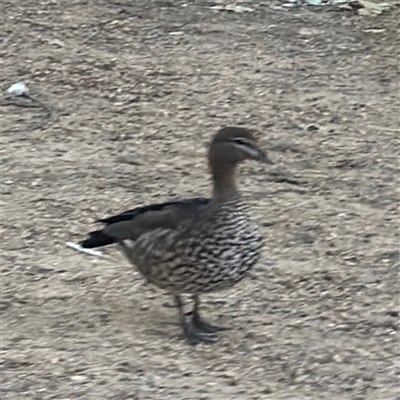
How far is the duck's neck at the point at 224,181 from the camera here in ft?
18.0

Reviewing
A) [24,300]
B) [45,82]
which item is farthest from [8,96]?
[24,300]

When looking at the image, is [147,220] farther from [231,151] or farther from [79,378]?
[79,378]

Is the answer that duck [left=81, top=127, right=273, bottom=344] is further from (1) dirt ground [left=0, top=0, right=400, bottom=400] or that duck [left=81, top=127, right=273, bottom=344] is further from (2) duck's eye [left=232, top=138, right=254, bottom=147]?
(1) dirt ground [left=0, top=0, right=400, bottom=400]

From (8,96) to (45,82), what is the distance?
1.26 feet

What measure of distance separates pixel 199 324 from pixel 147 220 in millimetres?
508

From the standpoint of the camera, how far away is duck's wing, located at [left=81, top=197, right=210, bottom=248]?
18.2 feet

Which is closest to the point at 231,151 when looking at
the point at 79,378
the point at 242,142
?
the point at 242,142

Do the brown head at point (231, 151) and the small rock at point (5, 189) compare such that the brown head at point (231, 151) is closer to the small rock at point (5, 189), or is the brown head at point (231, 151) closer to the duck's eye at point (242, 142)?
the duck's eye at point (242, 142)

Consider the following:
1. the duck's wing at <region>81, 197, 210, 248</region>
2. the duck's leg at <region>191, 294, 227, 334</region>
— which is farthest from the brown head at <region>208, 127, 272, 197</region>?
the duck's leg at <region>191, 294, 227, 334</region>

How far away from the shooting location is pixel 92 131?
27.5 feet

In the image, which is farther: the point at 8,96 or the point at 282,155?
the point at 8,96

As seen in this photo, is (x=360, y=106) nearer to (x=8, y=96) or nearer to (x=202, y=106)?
(x=202, y=106)

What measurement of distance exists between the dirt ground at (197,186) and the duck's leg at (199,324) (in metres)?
0.06

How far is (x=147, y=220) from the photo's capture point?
5680 mm
